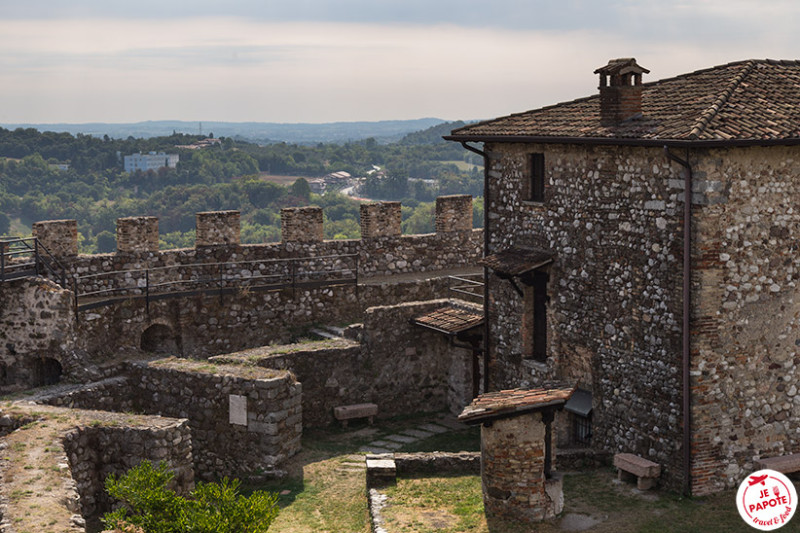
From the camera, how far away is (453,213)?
24.8 meters

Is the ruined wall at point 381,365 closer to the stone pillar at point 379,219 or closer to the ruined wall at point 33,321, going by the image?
the ruined wall at point 33,321

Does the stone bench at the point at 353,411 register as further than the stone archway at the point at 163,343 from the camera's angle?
No

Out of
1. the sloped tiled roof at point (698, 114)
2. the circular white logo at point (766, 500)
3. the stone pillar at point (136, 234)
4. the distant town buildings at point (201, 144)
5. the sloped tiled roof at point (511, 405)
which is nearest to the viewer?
the sloped tiled roof at point (511, 405)

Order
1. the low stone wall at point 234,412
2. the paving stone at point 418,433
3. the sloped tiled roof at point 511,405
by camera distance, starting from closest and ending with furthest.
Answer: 1. the sloped tiled roof at point 511,405
2. the low stone wall at point 234,412
3. the paving stone at point 418,433

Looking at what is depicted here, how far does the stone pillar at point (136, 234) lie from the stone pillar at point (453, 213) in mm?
6314

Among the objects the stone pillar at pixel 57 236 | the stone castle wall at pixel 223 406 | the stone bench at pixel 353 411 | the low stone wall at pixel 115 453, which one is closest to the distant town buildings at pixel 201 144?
the stone pillar at pixel 57 236

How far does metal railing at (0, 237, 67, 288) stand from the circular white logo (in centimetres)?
1219

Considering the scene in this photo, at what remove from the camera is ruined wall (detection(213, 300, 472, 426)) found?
1986 centimetres

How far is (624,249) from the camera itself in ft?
51.9

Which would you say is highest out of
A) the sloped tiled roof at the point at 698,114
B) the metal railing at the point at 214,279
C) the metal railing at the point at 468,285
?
the sloped tiled roof at the point at 698,114

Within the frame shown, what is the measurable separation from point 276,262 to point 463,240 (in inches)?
177

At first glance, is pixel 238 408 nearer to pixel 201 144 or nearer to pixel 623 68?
pixel 623 68

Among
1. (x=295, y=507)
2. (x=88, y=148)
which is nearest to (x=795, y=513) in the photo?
(x=295, y=507)

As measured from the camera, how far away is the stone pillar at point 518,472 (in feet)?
45.3
